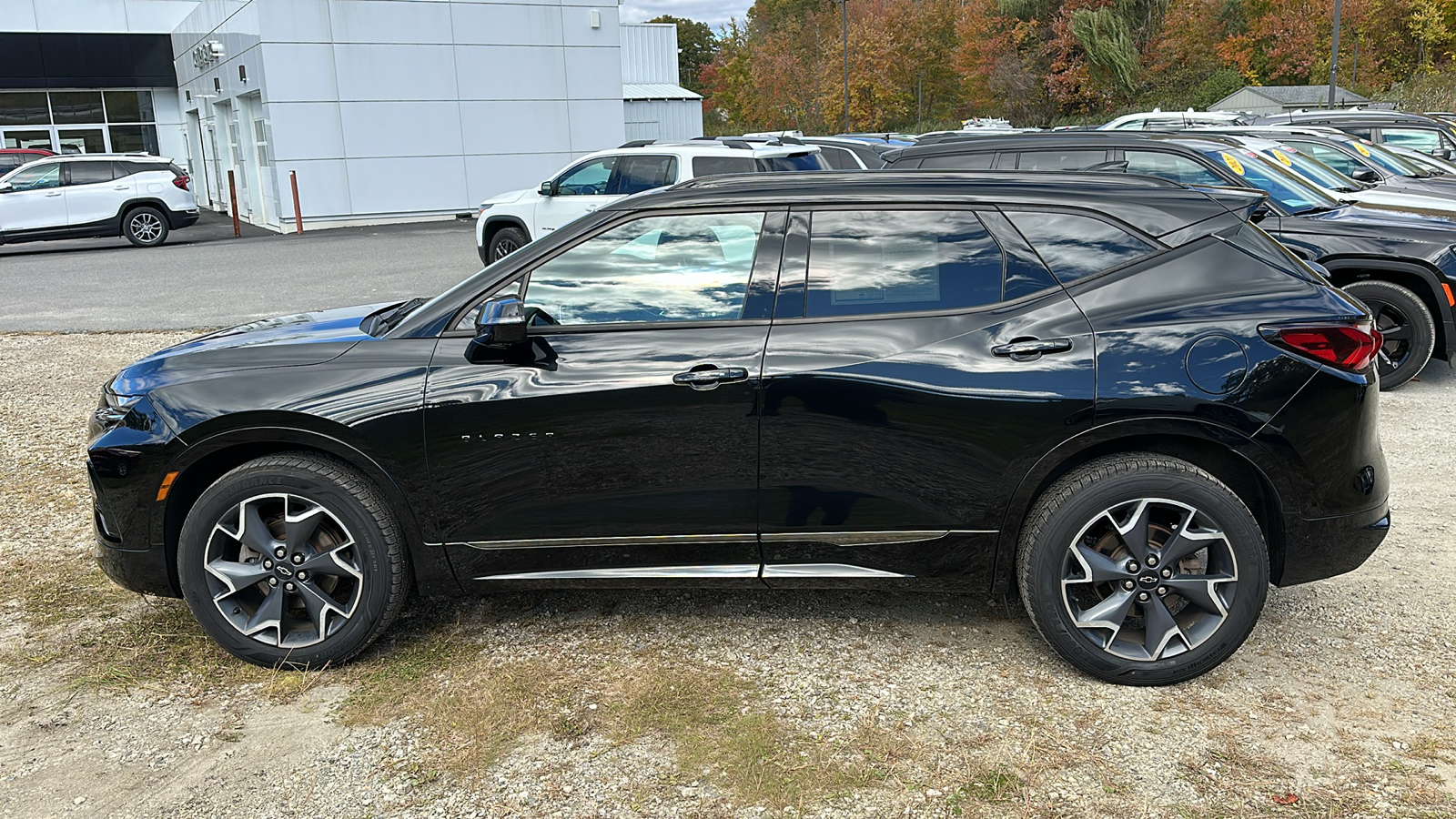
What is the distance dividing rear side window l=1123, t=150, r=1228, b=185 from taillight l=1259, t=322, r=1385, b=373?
5284 millimetres

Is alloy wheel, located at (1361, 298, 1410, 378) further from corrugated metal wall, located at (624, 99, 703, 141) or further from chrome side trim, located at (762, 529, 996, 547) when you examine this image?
corrugated metal wall, located at (624, 99, 703, 141)

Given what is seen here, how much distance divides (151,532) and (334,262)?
1494 cm

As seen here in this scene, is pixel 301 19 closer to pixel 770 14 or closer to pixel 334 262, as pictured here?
pixel 334 262

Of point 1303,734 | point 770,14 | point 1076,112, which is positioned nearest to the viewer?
point 1303,734

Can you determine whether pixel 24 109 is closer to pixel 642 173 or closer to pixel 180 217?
pixel 180 217

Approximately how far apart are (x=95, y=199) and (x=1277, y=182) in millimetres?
20363

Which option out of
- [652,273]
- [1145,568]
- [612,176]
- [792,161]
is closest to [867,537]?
[1145,568]

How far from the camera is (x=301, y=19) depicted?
2430 cm

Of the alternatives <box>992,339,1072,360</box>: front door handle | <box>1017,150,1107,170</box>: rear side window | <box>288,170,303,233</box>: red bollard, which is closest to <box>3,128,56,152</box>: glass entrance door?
<box>288,170,303,233</box>: red bollard

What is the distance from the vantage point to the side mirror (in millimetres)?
3600

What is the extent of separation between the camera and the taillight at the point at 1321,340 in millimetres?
3527

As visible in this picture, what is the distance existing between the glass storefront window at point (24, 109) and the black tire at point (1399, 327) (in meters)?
37.9

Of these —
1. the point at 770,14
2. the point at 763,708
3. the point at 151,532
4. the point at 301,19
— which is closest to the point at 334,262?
the point at 301,19

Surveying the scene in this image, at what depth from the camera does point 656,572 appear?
382cm
